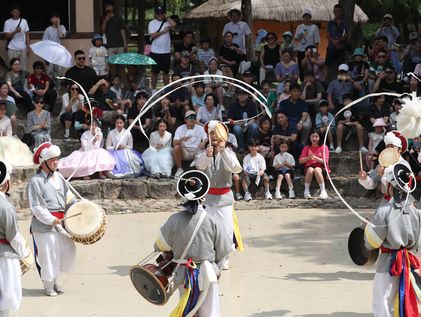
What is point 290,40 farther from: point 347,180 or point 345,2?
point 347,180

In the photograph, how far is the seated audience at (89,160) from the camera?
15.3 m

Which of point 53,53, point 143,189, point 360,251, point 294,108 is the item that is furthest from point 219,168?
point 53,53

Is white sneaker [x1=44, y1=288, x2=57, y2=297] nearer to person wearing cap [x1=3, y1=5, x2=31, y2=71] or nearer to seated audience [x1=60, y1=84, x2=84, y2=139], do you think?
seated audience [x1=60, y1=84, x2=84, y2=139]

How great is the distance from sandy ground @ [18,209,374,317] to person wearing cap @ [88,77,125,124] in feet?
9.71

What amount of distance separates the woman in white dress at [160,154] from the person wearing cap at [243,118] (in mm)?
1098

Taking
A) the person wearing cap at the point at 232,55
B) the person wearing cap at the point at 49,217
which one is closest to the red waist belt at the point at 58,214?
the person wearing cap at the point at 49,217

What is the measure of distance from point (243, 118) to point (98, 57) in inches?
131

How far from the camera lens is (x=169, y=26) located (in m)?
18.1

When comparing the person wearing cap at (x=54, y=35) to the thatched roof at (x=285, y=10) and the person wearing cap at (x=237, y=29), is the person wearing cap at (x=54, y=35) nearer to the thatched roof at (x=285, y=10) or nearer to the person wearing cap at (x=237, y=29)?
the person wearing cap at (x=237, y=29)

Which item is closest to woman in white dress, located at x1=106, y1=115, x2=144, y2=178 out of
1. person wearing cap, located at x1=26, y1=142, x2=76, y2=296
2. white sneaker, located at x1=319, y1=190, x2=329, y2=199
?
white sneaker, located at x1=319, y1=190, x2=329, y2=199

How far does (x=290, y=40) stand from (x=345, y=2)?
1568mm

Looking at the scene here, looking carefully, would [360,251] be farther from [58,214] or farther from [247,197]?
[247,197]

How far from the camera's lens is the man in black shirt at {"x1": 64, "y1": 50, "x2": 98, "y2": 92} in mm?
17328

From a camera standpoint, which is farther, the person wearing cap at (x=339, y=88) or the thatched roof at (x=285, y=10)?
the thatched roof at (x=285, y=10)
